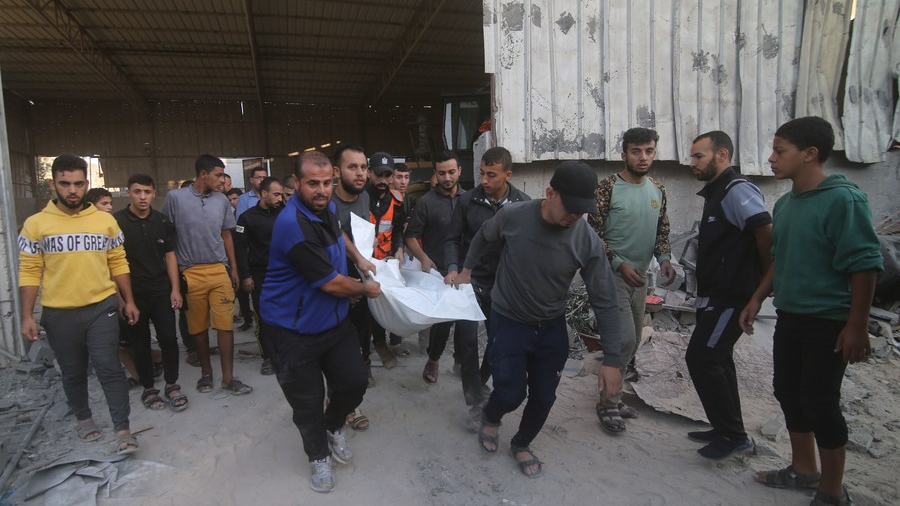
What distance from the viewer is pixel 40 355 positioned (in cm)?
488

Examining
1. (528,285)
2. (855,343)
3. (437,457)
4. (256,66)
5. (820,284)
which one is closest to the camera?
(855,343)

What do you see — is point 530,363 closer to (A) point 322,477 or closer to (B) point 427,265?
(B) point 427,265

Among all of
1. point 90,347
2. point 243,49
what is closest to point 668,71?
point 90,347

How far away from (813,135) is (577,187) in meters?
1.26

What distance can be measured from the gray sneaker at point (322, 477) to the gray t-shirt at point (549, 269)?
1.40 metres

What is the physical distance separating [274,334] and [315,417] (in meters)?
0.54

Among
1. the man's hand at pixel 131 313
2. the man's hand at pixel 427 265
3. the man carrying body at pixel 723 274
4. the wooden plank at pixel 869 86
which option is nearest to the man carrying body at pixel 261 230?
the man's hand at pixel 131 313

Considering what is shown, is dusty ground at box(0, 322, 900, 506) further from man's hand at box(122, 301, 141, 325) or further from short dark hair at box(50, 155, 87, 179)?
short dark hair at box(50, 155, 87, 179)

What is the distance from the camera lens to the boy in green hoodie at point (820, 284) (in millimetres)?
2350

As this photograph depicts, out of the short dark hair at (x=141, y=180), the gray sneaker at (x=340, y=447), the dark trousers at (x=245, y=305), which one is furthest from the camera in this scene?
the dark trousers at (x=245, y=305)

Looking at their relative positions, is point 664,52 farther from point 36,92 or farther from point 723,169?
point 36,92

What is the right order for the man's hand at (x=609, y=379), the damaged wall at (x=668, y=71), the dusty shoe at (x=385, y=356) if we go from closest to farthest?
1. the man's hand at (x=609, y=379)
2. the dusty shoe at (x=385, y=356)
3. the damaged wall at (x=668, y=71)

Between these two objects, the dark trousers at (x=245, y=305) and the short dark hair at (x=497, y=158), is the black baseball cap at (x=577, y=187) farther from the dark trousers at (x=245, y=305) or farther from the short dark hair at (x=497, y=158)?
the dark trousers at (x=245, y=305)

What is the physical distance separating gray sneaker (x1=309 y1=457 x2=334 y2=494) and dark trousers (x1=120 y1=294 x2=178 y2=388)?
1.96 metres
